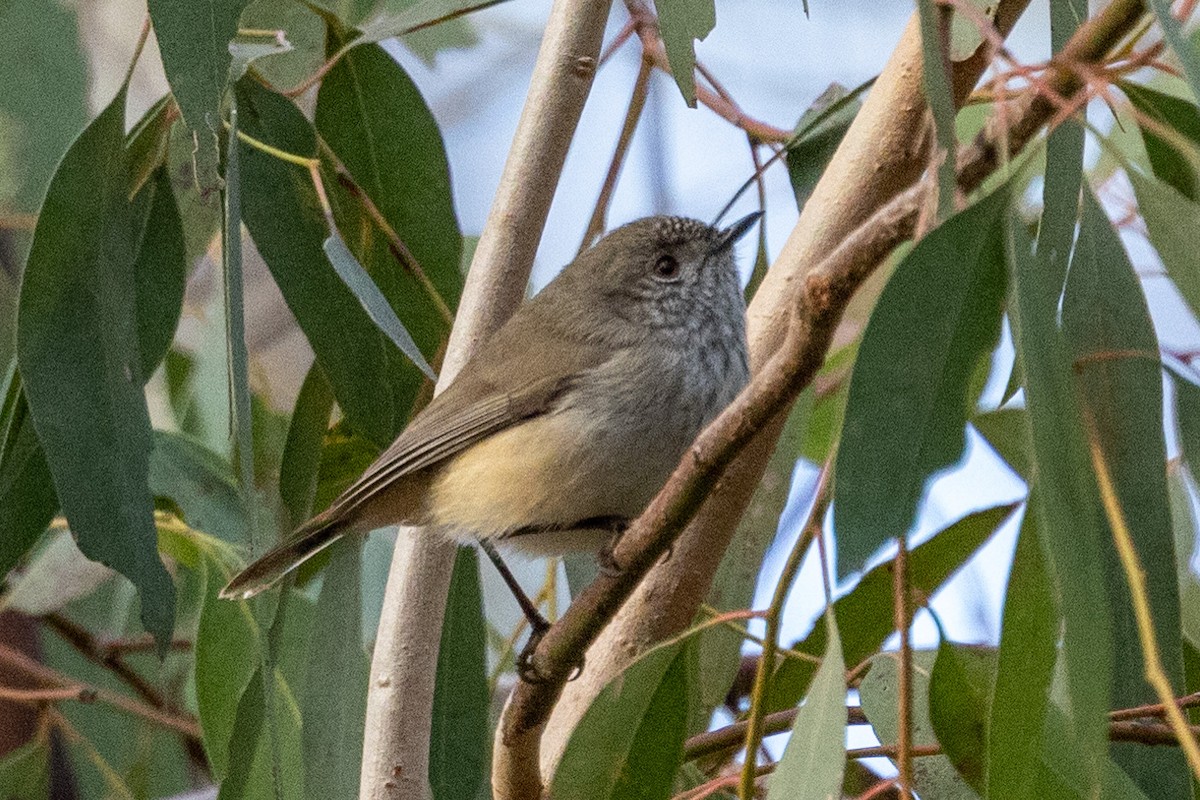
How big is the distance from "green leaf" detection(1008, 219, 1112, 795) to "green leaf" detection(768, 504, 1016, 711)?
3.75 feet

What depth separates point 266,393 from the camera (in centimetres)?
360

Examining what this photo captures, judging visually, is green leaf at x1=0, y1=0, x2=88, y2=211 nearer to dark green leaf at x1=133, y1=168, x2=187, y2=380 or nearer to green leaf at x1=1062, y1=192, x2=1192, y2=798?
dark green leaf at x1=133, y1=168, x2=187, y2=380

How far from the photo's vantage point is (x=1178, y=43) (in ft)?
4.70

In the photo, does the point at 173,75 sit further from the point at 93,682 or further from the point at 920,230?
the point at 93,682

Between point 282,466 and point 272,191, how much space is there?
0.47m

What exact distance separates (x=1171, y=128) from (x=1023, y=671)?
28.1 inches

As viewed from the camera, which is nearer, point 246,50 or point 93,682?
point 246,50

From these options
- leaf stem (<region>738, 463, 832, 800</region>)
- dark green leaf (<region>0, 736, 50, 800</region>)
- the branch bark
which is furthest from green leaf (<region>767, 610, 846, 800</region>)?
dark green leaf (<region>0, 736, 50, 800</region>)

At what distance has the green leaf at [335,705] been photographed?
90.1 inches

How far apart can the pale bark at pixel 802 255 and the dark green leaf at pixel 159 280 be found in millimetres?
886

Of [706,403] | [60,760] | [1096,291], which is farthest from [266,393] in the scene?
[1096,291]

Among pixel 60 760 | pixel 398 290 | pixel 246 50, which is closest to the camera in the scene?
pixel 246 50

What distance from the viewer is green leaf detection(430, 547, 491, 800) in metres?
2.49

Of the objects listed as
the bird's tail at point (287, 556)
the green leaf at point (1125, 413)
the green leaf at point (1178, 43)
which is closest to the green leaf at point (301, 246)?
the bird's tail at point (287, 556)
